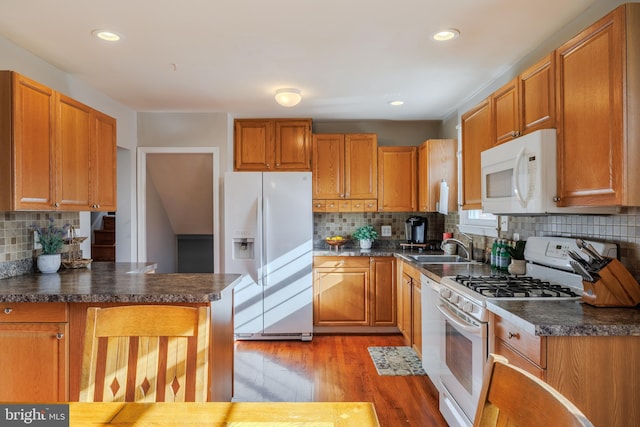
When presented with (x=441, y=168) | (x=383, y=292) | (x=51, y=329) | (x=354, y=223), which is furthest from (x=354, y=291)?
(x=51, y=329)

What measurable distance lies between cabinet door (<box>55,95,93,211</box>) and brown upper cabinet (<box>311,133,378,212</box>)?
225cm

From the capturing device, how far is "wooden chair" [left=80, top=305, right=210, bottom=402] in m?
1.18

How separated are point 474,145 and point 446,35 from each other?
81 cm

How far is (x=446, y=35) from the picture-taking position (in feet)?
7.87

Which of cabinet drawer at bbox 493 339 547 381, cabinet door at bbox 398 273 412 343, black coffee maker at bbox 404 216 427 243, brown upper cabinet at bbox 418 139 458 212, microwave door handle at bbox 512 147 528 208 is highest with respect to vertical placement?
brown upper cabinet at bbox 418 139 458 212

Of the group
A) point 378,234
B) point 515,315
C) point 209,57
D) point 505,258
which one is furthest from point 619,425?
point 378,234

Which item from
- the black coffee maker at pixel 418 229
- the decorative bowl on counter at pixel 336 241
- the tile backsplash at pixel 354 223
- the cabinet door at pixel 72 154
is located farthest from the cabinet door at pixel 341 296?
the cabinet door at pixel 72 154

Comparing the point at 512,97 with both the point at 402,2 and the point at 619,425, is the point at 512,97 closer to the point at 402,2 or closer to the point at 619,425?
the point at 402,2

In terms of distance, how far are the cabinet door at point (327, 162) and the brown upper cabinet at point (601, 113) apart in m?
2.71

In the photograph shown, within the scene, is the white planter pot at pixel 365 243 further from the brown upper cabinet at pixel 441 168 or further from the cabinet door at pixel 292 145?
the cabinet door at pixel 292 145

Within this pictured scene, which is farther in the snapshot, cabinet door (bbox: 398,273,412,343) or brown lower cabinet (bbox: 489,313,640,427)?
cabinet door (bbox: 398,273,412,343)

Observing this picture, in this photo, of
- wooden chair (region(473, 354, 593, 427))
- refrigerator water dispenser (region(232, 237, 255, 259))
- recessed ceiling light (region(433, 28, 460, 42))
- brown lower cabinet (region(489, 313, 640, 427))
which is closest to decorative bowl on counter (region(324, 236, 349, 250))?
refrigerator water dispenser (region(232, 237, 255, 259))

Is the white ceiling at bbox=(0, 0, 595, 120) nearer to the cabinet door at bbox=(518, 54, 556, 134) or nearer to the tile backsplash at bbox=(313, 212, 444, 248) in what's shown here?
the cabinet door at bbox=(518, 54, 556, 134)

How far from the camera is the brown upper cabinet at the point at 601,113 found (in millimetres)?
1489
